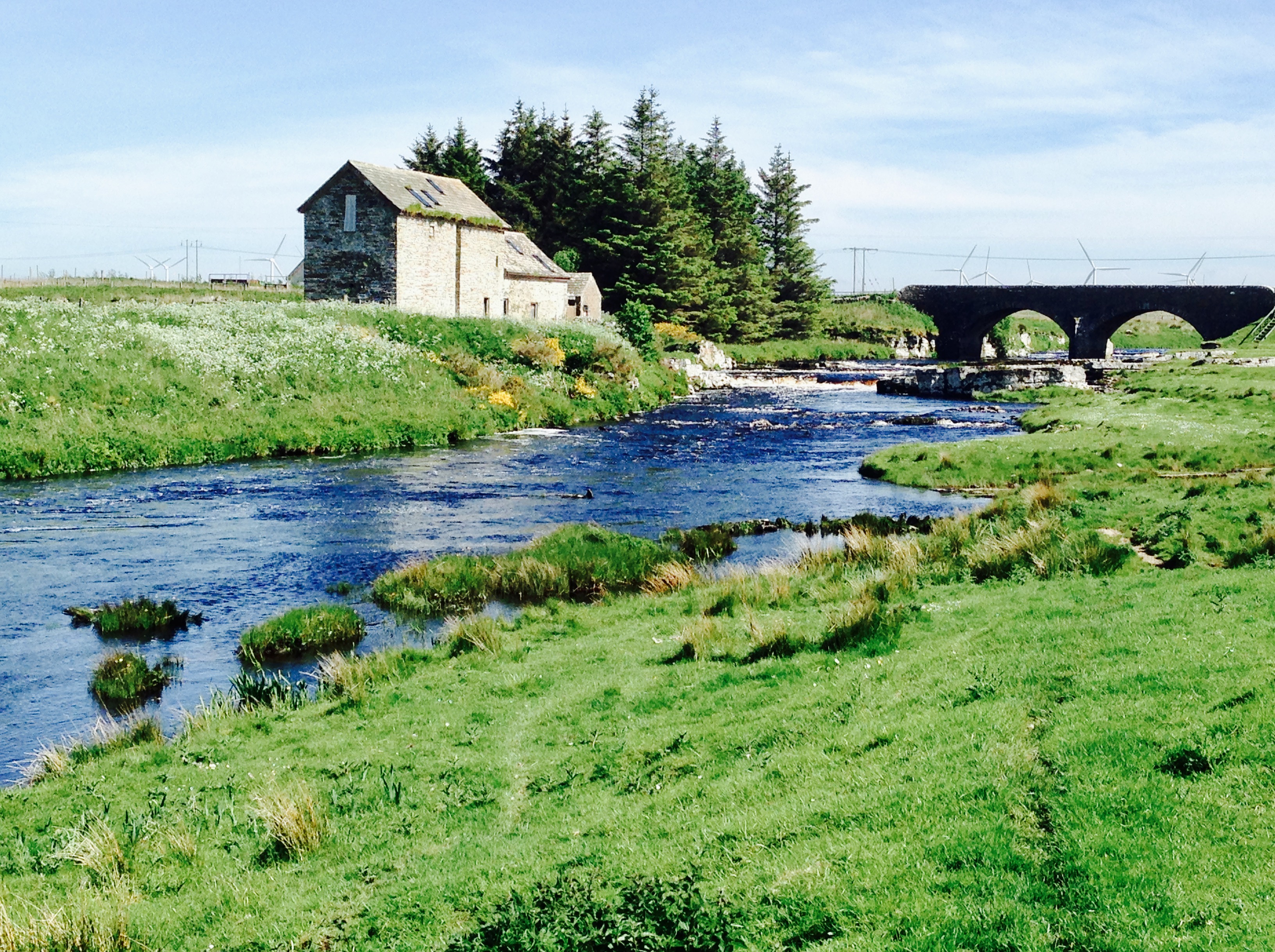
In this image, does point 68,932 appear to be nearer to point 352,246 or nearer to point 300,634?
point 300,634

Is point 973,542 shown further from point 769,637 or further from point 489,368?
point 489,368

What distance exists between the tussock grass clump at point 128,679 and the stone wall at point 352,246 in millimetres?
55966

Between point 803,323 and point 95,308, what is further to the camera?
point 803,323

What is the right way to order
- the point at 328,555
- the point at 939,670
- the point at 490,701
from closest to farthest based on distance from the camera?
the point at 939,670
the point at 490,701
the point at 328,555

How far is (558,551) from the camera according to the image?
24.9m

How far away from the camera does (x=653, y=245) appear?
104000mm

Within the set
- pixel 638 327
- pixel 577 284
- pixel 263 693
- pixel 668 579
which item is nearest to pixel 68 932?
pixel 263 693

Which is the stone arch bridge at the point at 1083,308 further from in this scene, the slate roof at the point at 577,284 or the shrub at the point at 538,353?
the shrub at the point at 538,353

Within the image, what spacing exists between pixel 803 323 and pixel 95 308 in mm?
88590

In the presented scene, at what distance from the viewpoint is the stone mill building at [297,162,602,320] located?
7138cm

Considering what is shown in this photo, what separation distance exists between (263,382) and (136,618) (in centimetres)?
3040

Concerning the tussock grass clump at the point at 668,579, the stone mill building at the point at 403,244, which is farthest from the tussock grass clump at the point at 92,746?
the stone mill building at the point at 403,244

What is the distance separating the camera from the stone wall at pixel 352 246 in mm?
71250

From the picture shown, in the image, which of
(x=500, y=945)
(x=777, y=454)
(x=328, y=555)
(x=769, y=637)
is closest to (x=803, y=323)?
(x=777, y=454)
